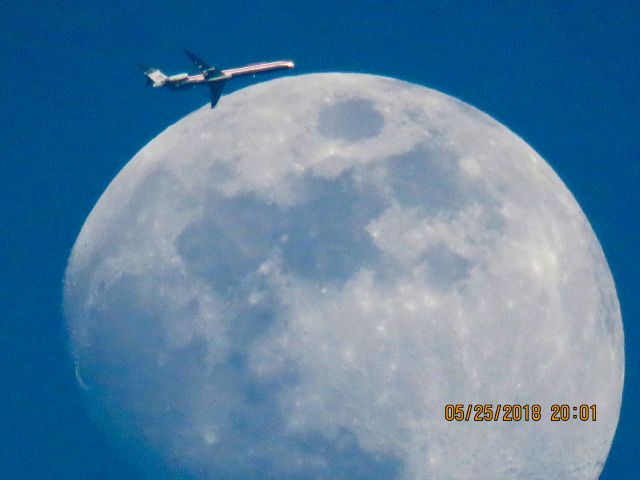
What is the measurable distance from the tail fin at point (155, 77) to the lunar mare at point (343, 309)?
152 centimetres

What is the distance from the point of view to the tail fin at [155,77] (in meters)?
12.1

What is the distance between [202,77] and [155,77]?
2.80ft

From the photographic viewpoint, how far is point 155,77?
12148mm

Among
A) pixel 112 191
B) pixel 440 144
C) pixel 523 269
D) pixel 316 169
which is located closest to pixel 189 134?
pixel 112 191

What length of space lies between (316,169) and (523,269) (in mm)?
3530

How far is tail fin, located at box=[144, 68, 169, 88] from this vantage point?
12.1 metres

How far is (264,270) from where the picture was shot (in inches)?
380
